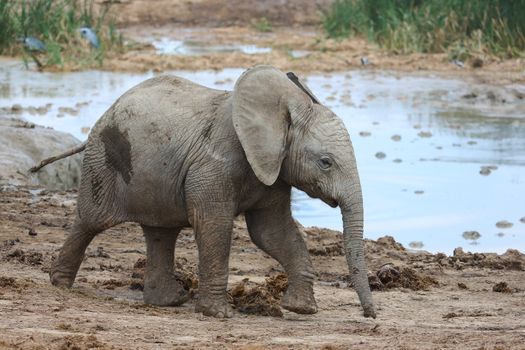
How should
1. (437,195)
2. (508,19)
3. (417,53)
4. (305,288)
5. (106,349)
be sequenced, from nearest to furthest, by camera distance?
(106,349), (305,288), (437,195), (508,19), (417,53)

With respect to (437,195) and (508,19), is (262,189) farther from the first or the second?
(508,19)

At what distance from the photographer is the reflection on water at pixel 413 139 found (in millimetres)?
10422

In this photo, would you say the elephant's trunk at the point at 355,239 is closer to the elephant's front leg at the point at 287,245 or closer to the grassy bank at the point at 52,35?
the elephant's front leg at the point at 287,245

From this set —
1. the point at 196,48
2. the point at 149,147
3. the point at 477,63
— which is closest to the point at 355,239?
the point at 149,147

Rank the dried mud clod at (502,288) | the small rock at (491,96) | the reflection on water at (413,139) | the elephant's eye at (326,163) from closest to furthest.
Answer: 1. the elephant's eye at (326,163)
2. the dried mud clod at (502,288)
3. the reflection on water at (413,139)
4. the small rock at (491,96)

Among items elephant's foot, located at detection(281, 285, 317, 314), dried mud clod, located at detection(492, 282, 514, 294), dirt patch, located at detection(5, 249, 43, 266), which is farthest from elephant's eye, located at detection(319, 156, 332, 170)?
dirt patch, located at detection(5, 249, 43, 266)

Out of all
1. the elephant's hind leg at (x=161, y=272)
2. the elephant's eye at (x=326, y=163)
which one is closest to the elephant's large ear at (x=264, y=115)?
the elephant's eye at (x=326, y=163)

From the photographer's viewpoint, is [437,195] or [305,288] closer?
[305,288]

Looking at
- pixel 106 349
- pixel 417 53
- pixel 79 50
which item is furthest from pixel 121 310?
pixel 417 53

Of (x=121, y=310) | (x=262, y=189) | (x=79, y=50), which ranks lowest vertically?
(x=79, y=50)

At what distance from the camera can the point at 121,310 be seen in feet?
22.0

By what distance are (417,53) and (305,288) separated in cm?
1669

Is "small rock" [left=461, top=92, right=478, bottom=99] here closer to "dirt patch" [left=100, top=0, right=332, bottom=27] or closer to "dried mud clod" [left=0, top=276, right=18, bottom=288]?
"dried mud clod" [left=0, top=276, right=18, bottom=288]

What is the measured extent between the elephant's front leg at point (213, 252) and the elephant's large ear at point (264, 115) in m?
0.32
